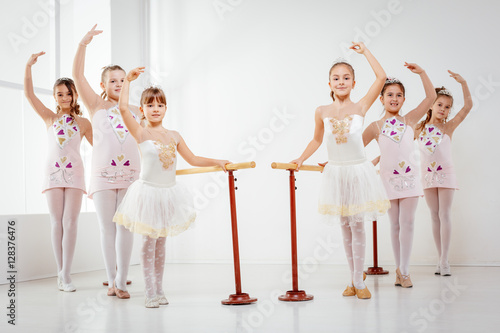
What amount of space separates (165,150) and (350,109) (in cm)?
105

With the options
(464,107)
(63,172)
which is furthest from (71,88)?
(464,107)

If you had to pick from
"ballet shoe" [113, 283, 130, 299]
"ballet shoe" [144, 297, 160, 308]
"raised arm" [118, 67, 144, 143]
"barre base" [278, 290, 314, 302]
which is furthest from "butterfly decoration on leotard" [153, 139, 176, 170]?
"barre base" [278, 290, 314, 302]

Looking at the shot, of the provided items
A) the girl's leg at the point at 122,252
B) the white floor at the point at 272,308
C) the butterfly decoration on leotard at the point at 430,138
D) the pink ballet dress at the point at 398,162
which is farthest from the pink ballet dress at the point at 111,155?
the butterfly decoration on leotard at the point at 430,138

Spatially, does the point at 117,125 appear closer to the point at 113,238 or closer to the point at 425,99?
the point at 113,238

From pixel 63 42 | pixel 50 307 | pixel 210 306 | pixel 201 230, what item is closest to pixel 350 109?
pixel 210 306

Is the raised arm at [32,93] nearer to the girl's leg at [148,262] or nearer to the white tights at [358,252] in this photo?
the girl's leg at [148,262]

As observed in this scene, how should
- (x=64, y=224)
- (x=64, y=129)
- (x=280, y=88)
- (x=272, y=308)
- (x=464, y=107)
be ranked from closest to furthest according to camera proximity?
(x=272, y=308) → (x=64, y=224) → (x=64, y=129) → (x=464, y=107) → (x=280, y=88)

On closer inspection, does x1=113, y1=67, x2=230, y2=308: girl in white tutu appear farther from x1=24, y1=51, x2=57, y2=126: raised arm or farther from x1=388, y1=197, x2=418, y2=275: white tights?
x1=388, y1=197, x2=418, y2=275: white tights

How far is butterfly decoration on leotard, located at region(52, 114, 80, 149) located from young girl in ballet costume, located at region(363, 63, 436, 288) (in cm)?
196

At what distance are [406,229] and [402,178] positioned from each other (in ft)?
1.05

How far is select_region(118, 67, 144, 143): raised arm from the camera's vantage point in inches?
114

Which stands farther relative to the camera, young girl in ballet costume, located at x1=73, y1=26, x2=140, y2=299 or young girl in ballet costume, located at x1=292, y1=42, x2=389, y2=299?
young girl in ballet costume, located at x1=73, y1=26, x2=140, y2=299

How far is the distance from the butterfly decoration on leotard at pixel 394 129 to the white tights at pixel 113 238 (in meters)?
1.70

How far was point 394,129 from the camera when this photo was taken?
360 centimetres
